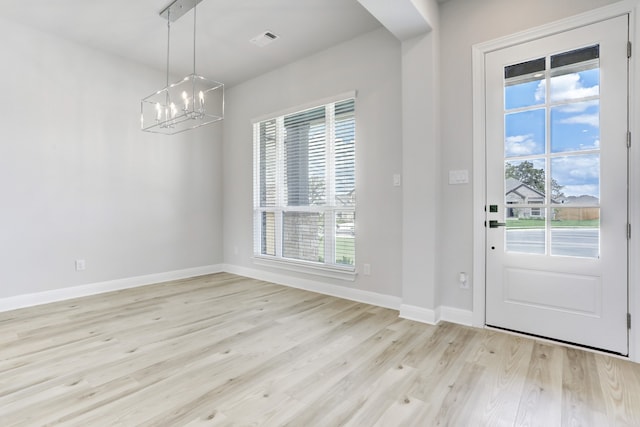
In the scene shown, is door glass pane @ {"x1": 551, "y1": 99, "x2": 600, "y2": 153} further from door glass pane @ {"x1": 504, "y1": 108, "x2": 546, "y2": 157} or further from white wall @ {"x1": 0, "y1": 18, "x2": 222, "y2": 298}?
white wall @ {"x1": 0, "y1": 18, "x2": 222, "y2": 298}

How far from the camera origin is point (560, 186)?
2.39 meters

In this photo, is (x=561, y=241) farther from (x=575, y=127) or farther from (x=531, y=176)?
(x=575, y=127)

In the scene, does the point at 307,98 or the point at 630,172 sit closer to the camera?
the point at 630,172

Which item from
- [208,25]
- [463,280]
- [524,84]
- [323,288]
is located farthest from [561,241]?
[208,25]

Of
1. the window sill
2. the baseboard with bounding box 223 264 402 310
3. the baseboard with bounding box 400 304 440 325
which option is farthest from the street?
the window sill

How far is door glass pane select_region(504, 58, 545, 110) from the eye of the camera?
2.47 meters

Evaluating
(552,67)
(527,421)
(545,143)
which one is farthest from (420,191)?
(527,421)

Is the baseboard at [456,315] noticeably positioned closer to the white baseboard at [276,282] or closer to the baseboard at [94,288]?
the white baseboard at [276,282]

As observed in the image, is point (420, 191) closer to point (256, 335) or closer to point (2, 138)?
point (256, 335)

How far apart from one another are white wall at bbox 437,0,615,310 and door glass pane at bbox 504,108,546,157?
0.91 feet

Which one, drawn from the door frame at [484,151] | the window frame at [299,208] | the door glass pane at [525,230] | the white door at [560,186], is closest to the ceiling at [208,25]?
the window frame at [299,208]

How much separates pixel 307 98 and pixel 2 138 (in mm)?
3126

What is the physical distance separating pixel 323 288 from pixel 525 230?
215 cm

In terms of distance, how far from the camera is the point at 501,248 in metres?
2.63
